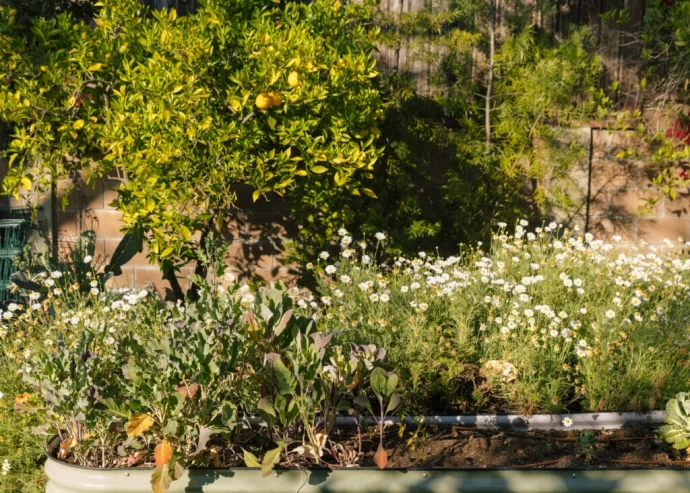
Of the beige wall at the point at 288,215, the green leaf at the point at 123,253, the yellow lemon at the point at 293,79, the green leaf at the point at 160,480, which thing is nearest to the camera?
the green leaf at the point at 160,480

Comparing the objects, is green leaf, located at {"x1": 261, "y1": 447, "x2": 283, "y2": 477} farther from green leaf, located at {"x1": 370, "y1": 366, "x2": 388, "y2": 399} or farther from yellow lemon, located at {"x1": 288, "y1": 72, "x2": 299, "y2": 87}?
yellow lemon, located at {"x1": 288, "y1": 72, "x2": 299, "y2": 87}

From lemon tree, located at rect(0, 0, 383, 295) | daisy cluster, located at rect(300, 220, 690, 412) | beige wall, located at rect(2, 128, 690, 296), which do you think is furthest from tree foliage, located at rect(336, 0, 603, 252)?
daisy cluster, located at rect(300, 220, 690, 412)

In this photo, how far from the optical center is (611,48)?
6.30 metres

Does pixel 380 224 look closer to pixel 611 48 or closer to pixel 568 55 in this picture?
pixel 568 55

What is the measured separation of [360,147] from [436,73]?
3.38 feet

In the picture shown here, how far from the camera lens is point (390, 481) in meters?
2.47

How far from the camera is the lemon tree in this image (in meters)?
4.51

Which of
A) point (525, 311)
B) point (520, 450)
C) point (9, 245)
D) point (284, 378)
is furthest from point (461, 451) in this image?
point (9, 245)

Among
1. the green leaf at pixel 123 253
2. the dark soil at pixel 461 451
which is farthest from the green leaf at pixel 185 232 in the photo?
the dark soil at pixel 461 451

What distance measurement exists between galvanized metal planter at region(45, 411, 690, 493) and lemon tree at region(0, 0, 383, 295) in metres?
2.16

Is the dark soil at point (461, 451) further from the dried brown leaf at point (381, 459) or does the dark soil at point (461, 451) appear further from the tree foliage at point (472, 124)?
the tree foliage at point (472, 124)

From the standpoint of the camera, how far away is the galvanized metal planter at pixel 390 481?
8.07 feet

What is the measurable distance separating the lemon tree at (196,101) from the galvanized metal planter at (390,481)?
216 cm

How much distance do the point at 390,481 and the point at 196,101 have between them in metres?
2.75
